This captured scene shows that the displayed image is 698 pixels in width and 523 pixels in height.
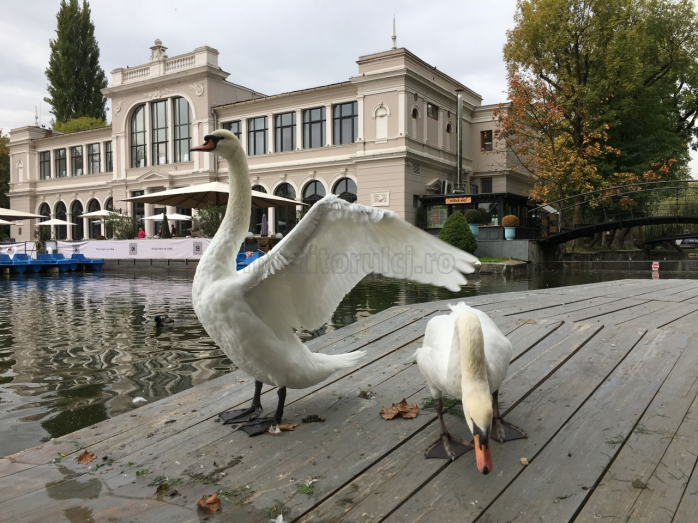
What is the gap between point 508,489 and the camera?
6.32ft

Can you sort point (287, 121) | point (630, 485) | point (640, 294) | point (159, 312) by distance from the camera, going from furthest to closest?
1. point (287, 121)
2. point (159, 312)
3. point (640, 294)
4. point (630, 485)

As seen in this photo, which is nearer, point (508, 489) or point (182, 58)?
point (508, 489)

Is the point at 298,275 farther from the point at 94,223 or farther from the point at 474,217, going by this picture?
the point at 94,223

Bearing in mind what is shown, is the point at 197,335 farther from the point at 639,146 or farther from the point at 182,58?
the point at 182,58

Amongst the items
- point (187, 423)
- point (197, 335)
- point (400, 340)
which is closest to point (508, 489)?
point (187, 423)

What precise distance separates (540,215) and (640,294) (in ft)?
62.8

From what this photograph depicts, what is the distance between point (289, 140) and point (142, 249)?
13.1m

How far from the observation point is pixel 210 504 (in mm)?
1870

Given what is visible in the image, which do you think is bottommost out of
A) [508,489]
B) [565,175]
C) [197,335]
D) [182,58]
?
[197,335]

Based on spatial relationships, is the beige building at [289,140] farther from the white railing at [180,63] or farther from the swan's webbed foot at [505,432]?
the swan's webbed foot at [505,432]

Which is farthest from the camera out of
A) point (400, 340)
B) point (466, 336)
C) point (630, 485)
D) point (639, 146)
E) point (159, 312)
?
point (639, 146)

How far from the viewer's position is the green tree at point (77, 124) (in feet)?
149

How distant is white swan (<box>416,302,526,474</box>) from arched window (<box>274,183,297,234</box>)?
28.9 meters

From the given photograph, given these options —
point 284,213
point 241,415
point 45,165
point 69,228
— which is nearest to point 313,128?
point 284,213
